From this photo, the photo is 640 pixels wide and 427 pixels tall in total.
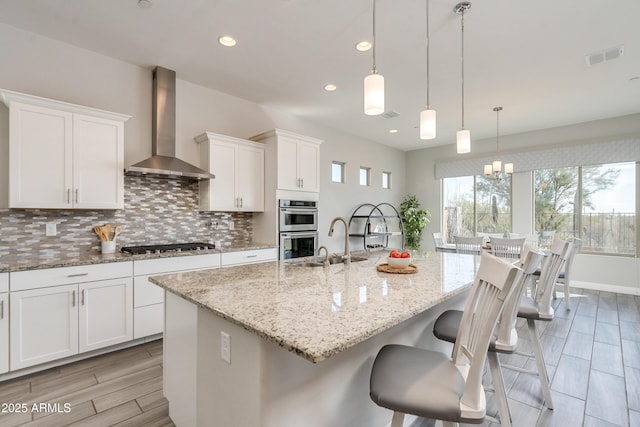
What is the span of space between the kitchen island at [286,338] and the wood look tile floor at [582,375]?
872 millimetres

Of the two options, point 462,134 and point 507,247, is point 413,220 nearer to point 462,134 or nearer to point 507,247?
point 507,247

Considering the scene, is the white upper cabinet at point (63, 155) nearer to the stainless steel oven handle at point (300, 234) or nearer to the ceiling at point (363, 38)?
the ceiling at point (363, 38)

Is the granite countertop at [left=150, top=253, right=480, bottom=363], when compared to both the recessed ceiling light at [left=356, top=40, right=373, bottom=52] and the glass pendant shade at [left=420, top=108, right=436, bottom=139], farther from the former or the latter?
the recessed ceiling light at [left=356, top=40, right=373, bottom=52]

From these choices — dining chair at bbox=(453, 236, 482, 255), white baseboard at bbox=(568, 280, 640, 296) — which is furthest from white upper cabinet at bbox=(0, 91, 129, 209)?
white baseboard at bbox=(568, 280, 640, 296)

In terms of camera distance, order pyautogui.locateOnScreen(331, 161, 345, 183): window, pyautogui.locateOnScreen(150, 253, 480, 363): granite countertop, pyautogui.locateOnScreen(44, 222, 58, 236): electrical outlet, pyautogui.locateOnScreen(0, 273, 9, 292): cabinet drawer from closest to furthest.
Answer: pyautogui.locateOnScreen(150, 253, 480, 363): granite countertop, pyautogui.locateOnScreen(0, 273, 9, 292): cabinet drawer, pyautogui.locateOnScreen(44, 222, 58, 236): electrical outlet, pyautogui.locateOnScreen(331, 161, 345, 183): window

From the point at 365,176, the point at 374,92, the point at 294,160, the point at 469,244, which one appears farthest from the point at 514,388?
the point at 365,176

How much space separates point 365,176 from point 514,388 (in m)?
4.83

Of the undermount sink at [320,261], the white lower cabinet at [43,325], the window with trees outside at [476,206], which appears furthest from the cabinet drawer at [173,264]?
the window with trees outside at [476,206]

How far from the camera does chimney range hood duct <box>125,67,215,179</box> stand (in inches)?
131

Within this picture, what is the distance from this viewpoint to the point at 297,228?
13.8 feet

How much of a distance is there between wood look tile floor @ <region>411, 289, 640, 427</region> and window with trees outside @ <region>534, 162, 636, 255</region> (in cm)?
178

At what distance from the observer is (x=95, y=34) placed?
109 inches

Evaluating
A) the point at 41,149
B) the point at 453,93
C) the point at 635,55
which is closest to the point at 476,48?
the point at 453,93

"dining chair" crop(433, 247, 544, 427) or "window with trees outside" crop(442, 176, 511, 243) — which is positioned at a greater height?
"window with trees outside" crop(442, 176, 511, 243)
